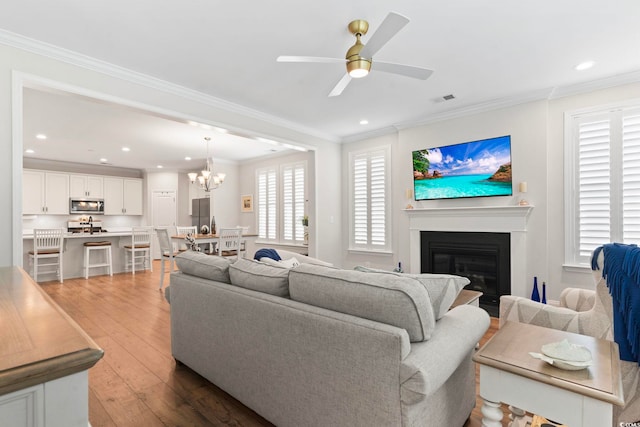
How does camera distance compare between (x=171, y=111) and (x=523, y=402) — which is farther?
(x=171, y=111)

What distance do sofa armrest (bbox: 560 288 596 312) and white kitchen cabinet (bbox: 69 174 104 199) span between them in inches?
394

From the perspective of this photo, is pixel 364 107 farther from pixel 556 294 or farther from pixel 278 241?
pixel 278 241

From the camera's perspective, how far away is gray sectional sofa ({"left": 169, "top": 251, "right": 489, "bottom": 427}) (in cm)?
131

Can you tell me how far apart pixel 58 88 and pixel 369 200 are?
14.0ft

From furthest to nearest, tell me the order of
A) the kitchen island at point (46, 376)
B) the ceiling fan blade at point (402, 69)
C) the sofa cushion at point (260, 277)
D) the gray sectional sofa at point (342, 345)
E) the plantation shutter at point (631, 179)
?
the plantation shutter at point (631, 179), the ceiling fan blade at point (402, 69), the sofa cushion at point (260, 277), the gray sectional sofa at point (342, 345), the kitchen island at point (46, 376)

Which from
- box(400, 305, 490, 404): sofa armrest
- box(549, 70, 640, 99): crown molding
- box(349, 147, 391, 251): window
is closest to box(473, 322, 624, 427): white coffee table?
box(400, 305, 490, 404): sofa armrest

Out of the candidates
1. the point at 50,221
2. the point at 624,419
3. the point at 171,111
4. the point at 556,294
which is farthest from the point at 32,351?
the point at 50,221

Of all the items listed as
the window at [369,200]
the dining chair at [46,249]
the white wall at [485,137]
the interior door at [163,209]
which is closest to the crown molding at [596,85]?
the white wall at [485,137]

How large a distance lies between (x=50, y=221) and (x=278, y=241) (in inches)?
236

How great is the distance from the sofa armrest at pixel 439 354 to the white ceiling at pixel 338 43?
213 cm

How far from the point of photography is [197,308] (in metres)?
2.27

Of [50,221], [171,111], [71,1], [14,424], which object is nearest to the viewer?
[14,424]

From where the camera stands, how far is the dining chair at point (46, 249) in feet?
18.7

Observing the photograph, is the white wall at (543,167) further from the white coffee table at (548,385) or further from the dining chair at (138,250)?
the dining chair at (138,250)
